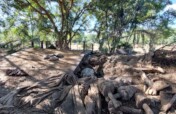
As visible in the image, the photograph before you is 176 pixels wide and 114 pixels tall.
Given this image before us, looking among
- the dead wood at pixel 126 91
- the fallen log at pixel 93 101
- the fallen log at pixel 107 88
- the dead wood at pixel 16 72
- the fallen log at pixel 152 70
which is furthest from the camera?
the dead wood at pixel 16 72

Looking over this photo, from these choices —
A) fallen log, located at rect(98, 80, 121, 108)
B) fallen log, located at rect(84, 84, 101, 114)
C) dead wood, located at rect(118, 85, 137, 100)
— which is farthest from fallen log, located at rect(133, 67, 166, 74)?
fallen log, located at rect(84, 84, 101, 114)

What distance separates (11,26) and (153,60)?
11502 mm

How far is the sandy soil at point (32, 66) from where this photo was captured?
680 centimetres

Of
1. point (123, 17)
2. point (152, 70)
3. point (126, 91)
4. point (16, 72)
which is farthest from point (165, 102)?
point (123, 17)

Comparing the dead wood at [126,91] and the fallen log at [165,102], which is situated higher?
the dead wood at [126,91]

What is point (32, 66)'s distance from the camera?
8.19 m

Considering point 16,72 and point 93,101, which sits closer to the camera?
point 93,101

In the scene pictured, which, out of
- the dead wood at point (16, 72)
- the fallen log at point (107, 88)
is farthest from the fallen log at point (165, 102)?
the dead wood at point (16, 72)

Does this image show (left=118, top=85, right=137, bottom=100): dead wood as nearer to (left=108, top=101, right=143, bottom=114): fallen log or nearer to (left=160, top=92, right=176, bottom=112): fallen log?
(left=108, top=101, right=143, bottom=114): fallen log

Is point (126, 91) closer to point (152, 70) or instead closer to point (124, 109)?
point (124, 109)

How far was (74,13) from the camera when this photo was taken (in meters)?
15.5

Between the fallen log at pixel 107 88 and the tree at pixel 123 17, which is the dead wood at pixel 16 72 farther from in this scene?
the tree at pixel 123 17

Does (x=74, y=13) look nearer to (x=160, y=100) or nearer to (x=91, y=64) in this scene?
(x=91, y=64)

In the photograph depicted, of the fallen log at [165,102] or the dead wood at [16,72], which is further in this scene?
the dead wood at [16,72]
